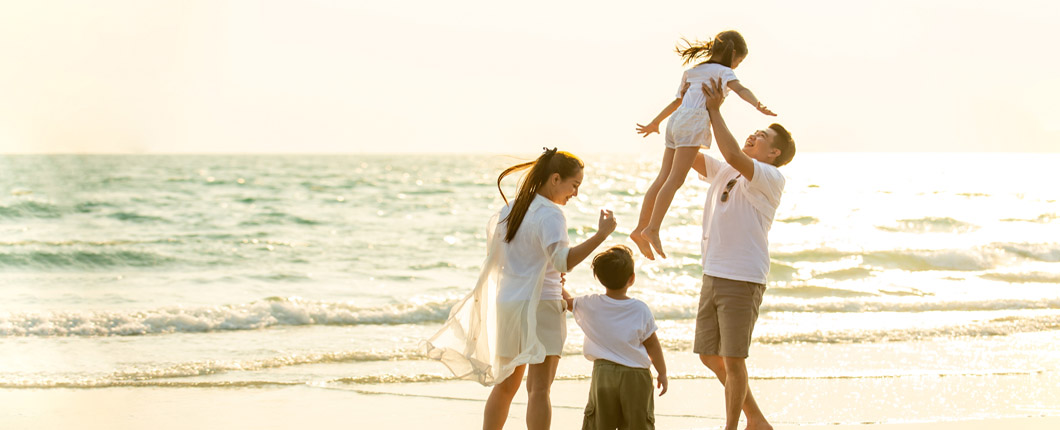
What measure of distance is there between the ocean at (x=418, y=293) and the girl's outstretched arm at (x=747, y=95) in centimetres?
100

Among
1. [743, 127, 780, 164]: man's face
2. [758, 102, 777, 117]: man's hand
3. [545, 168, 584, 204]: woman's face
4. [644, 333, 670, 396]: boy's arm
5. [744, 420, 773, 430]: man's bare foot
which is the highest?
[758, 102, 777, 117]: man's hand

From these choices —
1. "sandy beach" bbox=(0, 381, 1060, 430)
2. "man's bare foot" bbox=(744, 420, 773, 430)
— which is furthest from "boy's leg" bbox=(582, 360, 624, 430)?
"sandy beach" bbox=(0, 381, 1060, 430)

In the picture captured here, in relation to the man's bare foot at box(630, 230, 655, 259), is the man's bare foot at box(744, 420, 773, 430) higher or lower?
lower

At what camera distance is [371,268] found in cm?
1532

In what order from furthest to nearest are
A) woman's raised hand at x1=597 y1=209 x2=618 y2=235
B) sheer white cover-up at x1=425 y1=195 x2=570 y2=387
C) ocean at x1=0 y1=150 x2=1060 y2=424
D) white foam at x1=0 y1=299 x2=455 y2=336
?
white foam at x1=0 y1=299 x2=455 y2=336
ocean at x1=0 y1=150 x2=1060 y2=424
sheer white cover-up at x1=425 y1=195 x2=570 y2=387
woman's raised hand at x1=597 y1=209 x2=618 y2=235

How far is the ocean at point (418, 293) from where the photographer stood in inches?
278

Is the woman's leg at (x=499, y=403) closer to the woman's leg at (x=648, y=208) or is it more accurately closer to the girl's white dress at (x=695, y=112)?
the woman's leg at (x=648, y=208)

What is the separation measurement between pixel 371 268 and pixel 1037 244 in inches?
509

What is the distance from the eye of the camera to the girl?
4383 millimetres

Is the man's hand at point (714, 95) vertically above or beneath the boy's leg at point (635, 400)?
above

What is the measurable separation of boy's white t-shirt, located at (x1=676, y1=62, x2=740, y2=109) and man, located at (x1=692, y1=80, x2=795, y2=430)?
9cm

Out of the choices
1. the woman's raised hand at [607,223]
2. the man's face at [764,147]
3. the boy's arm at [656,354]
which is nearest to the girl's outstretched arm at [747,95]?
the man's face at [764,147]

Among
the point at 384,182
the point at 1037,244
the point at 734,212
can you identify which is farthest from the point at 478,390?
the point at 384,182

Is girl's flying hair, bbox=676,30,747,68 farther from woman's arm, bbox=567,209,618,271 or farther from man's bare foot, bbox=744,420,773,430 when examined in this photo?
man's bare foot, bbox=744,420,773,430
